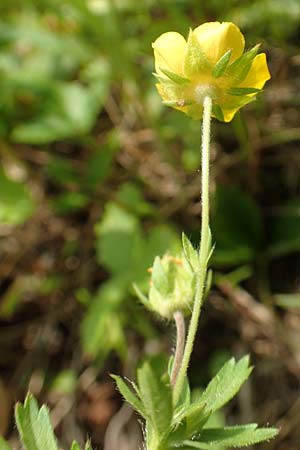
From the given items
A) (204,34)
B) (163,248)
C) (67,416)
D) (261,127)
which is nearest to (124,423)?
(67,416)

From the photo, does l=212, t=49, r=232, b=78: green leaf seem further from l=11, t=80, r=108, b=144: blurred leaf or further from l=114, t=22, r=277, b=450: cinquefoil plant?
l=11, t=80, r=108, b=144: blurred leaf

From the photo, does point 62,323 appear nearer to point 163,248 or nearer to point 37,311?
point 37,311

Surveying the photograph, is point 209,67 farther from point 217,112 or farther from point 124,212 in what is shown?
point 124,212

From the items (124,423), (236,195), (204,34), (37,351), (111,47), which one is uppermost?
(204,34)

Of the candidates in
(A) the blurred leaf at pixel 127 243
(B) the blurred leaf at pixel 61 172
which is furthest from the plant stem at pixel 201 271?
(B) the blurred leaf at pixel 61 172

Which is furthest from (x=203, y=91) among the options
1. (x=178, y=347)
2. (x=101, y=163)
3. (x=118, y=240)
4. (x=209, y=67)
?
(x=101, y=163)

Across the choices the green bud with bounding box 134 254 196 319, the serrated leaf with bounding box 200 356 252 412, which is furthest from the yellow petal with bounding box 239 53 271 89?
the serrated leaf with bounding box 200 356 252 412

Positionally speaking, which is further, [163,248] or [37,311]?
A: [37,311]
